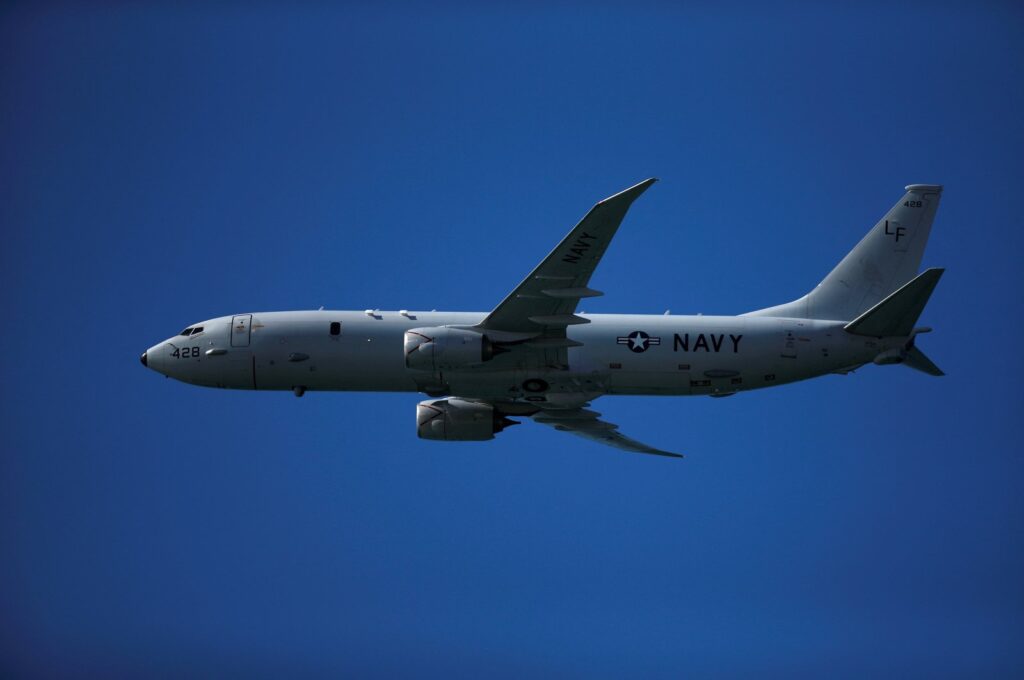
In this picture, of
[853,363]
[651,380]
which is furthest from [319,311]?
[853,363]

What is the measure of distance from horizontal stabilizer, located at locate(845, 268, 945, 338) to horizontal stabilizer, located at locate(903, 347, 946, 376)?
3.65 ft

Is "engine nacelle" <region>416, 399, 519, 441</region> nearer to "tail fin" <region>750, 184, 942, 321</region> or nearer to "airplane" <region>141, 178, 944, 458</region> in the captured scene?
"airplane" <region>141, 178, 944, 458</region>

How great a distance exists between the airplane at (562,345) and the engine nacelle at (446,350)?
0.17 feet

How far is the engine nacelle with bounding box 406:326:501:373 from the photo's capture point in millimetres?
49500

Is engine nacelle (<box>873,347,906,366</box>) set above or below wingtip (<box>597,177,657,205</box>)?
below

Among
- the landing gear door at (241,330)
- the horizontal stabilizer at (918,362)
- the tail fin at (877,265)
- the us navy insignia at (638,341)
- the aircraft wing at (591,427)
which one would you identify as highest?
the tail fin at (877,265)

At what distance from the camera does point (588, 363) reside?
51562 mm

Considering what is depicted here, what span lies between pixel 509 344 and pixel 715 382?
9.45 meters

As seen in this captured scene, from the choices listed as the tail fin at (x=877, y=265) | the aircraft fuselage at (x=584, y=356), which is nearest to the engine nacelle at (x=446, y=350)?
the aircraft fuselage at (x=584, y=356)

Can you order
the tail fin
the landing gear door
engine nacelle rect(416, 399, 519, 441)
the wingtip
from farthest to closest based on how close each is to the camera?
engine nacelle rect(416, 399, 519, 441)
the landing gear door
the tail fin
the wingtip

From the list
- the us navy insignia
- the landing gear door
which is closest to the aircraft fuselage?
the us navy insignia

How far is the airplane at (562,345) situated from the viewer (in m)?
49.5

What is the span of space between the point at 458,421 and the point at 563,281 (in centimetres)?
1216

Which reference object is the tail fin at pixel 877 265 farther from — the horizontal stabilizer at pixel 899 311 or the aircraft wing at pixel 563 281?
the aircraft wing at pixel 563 281
